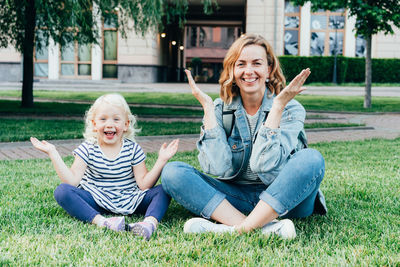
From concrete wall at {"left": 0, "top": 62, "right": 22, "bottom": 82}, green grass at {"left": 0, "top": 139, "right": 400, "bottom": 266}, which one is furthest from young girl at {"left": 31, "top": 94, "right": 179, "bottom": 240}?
Result: concrete wall at {"left": 0, "top": 62, "right": 22, "bottom": 82}

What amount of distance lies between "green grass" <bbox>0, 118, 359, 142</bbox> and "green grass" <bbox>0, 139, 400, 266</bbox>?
10.5 ft

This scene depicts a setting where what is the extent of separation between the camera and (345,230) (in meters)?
2.78

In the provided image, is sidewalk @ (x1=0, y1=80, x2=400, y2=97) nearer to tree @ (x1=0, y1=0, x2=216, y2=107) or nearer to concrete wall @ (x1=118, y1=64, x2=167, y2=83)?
concrete wall @ (x1=118, y1=64, x2=167, y2=83)

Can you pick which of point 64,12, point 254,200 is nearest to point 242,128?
point 254,200

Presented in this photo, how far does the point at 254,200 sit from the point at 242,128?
1.60 feet

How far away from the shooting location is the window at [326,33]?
27812mm

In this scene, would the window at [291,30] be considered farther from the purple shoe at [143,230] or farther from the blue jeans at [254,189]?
the purple shoe at [143,230]

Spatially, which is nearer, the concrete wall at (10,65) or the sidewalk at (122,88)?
the sidewalk at (122,88)

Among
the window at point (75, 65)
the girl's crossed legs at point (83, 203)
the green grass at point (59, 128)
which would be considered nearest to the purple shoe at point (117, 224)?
the girl's crossed legs at point (83, 203)

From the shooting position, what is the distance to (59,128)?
796 cm

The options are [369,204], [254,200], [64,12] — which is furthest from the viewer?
[64,12]

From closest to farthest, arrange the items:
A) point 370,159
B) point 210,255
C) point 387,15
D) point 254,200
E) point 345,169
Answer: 1. point 210,255
2. point 254,200
3. point 345,169
4. point 370,159
5. point 387,15

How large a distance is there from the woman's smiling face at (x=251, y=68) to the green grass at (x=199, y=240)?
2.90 ft

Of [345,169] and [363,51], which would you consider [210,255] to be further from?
[363,51]
